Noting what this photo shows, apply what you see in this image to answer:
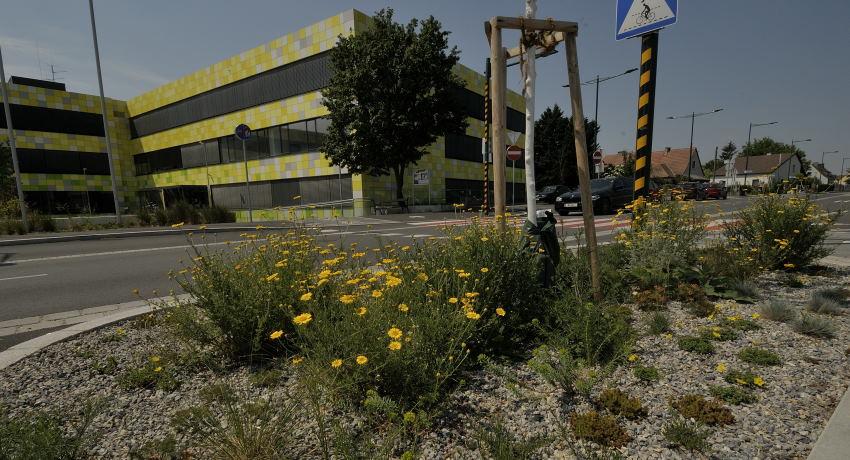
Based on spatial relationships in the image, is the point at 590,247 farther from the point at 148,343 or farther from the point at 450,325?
the point at 148,343

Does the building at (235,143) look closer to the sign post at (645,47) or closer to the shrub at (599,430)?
the sign post at (645,47)

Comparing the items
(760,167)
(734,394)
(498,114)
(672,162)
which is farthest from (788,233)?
(760,167)

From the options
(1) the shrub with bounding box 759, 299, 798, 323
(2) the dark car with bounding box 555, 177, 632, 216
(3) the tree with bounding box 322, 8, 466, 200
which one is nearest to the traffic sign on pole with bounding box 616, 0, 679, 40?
(1) the shrub with bounding box 759, 299, 798, 323

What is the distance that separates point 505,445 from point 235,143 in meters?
34.2

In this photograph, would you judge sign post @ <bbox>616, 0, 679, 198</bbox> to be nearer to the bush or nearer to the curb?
the bush

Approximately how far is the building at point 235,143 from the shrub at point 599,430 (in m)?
21.1

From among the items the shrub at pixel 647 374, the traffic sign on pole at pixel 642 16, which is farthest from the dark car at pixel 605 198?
the shrub at pixel 647 374

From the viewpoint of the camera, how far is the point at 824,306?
115 inches

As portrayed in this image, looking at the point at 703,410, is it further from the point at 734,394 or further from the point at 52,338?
the point at 52,338

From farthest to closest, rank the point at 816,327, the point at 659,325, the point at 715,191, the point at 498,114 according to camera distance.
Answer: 1. the point at 715,191
2. the point at 498,114
3. the point at 659,325
4. the point at 816,327

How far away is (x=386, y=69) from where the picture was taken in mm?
19500

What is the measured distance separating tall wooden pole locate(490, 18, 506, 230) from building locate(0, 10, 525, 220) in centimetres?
1925

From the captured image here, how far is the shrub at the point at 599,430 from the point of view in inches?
67.0

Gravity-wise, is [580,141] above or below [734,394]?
above
